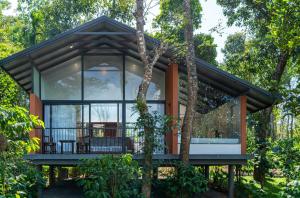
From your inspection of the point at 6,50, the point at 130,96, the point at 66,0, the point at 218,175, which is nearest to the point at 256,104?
the point at 218,175

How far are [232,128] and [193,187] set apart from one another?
338 cm

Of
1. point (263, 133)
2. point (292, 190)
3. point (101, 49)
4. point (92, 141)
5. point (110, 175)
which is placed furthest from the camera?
point (263, 133)

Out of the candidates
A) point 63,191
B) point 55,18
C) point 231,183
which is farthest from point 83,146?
point 55,18

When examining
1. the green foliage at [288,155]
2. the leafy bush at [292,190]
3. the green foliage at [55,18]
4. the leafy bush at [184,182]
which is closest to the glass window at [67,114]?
the leafy bush at [184,182]

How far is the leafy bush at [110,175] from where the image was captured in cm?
1252

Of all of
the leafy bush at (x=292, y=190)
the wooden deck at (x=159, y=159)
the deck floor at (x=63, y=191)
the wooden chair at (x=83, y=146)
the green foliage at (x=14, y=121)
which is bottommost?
the deck floor at (x=63, y=191)

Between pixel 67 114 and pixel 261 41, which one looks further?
pixel 261 41

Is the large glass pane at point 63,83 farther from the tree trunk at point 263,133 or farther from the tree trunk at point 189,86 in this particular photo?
the tree trunk at point 263,133

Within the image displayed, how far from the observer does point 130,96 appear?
1852 centimetres

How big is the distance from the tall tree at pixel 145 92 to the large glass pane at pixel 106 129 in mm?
2700

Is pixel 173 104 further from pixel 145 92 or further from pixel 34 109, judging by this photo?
pixel 34 109

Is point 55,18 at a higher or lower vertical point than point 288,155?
higher

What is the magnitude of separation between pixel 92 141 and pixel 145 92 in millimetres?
4038

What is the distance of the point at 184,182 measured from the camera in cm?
1402
